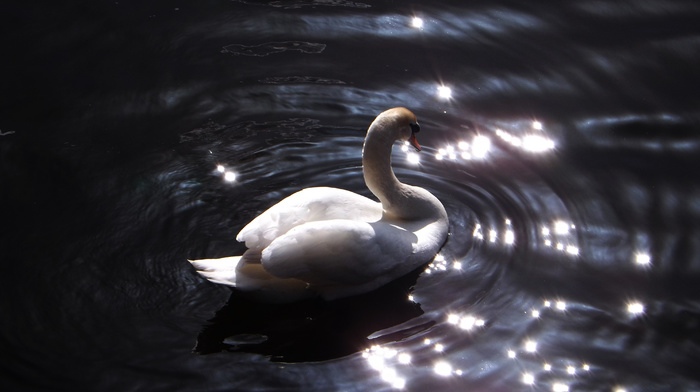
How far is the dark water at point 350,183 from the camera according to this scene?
184 inches

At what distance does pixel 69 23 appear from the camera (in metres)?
8.24

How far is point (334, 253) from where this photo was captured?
16.0 ft

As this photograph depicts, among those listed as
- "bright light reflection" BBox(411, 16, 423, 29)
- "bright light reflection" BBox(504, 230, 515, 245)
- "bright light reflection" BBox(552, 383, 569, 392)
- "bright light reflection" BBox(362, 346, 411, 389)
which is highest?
"bright light reflection" BBox(411, 16, 423, 29)

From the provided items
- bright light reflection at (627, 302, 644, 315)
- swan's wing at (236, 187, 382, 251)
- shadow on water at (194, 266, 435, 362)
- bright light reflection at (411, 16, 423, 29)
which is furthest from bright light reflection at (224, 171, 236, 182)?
bright light reflection at (411, 16, 423, 29)

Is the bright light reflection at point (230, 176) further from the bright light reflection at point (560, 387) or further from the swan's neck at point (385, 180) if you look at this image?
the bright light reflection at point (560, 387)

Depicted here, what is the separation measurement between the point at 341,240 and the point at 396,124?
1007 mm

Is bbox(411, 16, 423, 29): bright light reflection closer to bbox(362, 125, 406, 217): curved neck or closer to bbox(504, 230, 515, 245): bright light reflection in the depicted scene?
bbox(362, 125, 406, 217): curved neck

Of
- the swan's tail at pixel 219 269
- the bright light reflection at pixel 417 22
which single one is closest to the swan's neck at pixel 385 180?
the swan's tail at pixel 219 269

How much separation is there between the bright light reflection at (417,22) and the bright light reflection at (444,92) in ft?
3.87

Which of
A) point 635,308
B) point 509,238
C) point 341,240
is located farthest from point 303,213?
point 635,308

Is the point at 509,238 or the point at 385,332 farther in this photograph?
the point at 509,238

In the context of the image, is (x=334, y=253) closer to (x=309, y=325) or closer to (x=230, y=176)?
(x=309, y=325)

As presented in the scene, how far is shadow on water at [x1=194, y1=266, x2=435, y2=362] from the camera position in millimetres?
4676

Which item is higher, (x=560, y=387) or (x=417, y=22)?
(x=417, y=22)
